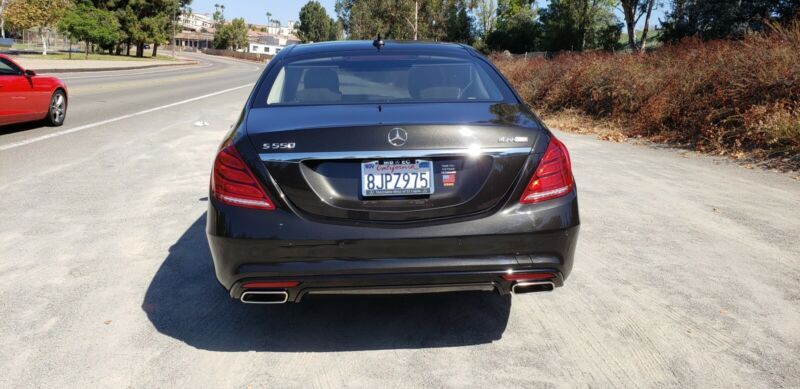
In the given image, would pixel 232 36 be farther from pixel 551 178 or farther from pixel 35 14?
pixel 551 178

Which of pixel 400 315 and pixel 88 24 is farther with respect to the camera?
pixel 88 24

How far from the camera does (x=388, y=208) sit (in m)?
3.05

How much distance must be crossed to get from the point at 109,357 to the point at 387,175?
1.66 meters

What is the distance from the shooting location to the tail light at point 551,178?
10.3ft

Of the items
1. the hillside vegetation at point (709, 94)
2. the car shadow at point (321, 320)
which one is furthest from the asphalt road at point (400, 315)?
the hillside vegetation at point (709, 94)

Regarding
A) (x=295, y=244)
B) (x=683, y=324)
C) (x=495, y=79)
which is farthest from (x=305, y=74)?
(x=683, y=324)

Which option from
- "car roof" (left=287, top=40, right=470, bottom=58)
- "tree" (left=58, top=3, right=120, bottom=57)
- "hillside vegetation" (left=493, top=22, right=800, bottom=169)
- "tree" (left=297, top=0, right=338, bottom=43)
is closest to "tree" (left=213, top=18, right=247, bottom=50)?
"tree" (left=297, top=0, right=338, bottom=43)

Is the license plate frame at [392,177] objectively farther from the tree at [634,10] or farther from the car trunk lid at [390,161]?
the tree at [634,10]

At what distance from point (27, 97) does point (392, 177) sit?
10564mm

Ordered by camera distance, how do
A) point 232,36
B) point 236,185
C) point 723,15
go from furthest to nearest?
1. point 232,36
2. point 723,15
3. point 236,185

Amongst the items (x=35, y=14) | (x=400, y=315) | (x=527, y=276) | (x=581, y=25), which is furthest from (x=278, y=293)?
(x=35, y=14)

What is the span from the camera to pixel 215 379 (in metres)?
3.03

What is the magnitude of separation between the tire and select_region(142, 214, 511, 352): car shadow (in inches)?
368

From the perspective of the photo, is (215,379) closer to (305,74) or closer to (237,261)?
(237,261)
